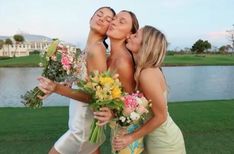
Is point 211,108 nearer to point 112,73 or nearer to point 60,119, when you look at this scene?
point 60,119

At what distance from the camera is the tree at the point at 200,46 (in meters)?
62.7

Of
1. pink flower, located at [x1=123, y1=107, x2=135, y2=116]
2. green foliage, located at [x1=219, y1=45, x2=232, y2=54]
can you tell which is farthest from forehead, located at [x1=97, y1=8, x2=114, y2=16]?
green foliage, located at [x1=219, y1=45, x2=232, y2=54]

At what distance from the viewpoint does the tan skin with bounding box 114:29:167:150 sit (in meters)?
2.57

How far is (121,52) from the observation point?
2934 mm

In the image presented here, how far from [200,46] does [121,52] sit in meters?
62.3

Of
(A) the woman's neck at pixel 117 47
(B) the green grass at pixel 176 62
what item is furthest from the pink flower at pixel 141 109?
(B) the green grass at pixel 176 62

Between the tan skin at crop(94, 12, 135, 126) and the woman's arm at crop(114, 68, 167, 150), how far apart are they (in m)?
0.23

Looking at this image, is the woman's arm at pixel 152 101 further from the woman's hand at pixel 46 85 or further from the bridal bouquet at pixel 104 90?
the woman's hand at pixel 46 85

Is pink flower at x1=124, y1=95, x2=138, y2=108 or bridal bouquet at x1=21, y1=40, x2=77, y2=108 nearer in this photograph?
pink flower at x1=124, y1=95, x2=138, y2=108

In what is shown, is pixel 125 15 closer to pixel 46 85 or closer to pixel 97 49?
pixel 97 49

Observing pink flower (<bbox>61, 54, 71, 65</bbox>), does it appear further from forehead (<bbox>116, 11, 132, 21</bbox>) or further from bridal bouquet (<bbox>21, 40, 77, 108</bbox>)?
forehead (<bbox>116, 11, 132, 21</bbox>)

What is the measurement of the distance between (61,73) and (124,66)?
1.67 ft

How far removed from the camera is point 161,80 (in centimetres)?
263

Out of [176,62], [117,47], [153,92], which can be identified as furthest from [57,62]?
[176,62]
